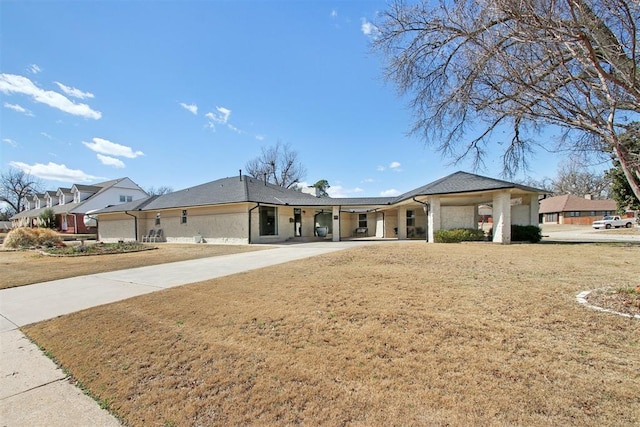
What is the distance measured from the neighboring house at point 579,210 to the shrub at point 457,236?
41798 mm

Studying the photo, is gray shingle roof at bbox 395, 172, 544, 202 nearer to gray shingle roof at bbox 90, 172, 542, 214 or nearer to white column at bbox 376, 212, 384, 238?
gray shingle roof at bbox 90, 172, 542, 214

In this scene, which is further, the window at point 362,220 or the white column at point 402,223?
the window at point 362,220

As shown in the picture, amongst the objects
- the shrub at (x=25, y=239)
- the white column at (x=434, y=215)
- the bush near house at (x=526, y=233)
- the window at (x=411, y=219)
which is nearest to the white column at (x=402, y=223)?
the window at (x=411, y=219)

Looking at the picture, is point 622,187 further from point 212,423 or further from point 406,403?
point 212,423

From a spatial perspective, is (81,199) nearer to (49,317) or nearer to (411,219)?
(411,219)

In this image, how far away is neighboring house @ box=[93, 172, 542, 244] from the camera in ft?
55.6

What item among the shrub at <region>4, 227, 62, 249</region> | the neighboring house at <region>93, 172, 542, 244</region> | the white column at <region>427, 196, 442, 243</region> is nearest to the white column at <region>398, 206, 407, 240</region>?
the neighboring house at <region>93, 172, 542, 244</region>

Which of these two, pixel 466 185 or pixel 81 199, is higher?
pixel 81 199

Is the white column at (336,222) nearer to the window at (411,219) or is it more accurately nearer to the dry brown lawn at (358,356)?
the window at (411,219)

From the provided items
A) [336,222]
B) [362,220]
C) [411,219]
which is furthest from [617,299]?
[362,220]

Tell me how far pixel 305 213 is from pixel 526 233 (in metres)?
14.6

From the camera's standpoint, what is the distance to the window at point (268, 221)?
1967cm

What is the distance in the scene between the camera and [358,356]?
306 centimetres

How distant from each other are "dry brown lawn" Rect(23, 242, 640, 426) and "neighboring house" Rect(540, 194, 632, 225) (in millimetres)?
52196
